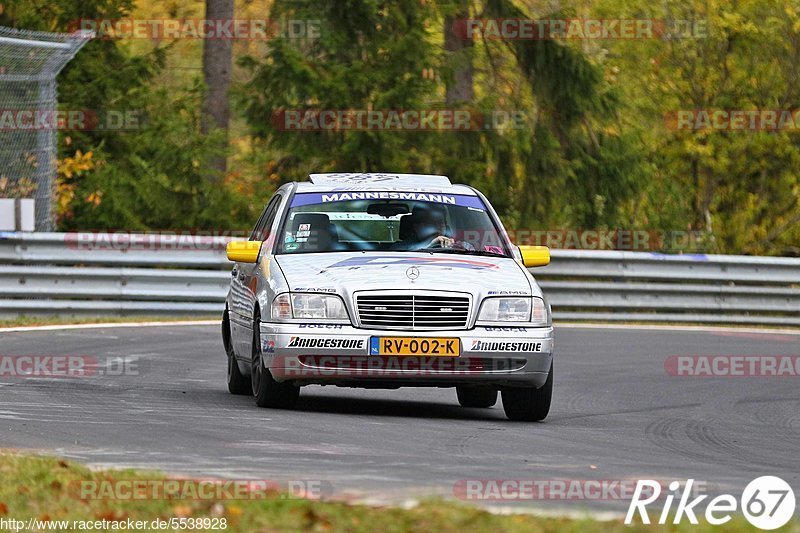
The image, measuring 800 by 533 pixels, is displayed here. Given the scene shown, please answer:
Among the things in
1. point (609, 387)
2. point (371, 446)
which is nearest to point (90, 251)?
point (609, 387)

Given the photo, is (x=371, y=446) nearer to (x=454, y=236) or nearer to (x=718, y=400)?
(x=454, y=236)

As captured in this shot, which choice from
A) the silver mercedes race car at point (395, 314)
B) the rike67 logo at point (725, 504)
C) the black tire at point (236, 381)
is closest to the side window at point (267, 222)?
the silver mercedes race car at point (395, 314)

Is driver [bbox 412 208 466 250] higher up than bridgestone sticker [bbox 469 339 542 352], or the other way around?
driver [bbox 412 208 466 250]

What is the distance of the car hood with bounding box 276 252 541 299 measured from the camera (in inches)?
429

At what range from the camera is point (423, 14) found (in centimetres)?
2905

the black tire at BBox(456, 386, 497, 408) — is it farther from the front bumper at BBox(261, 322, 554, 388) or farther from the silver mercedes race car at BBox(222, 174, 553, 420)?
the front bumper at BBox(261, 322, 554, 388)

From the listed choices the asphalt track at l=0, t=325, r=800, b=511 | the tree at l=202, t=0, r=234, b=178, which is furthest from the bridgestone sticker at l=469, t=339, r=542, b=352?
the tree at l=202, t=0, r=234, b=178

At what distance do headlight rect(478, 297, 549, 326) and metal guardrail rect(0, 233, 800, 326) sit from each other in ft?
34.5

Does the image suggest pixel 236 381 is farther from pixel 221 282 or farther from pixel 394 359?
pixel 221 282

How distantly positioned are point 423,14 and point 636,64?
11785mm

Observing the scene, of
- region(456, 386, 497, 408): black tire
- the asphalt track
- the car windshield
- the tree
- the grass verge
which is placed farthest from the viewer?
the tree

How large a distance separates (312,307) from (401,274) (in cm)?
63

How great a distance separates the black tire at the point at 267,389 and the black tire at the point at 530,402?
1.47 m

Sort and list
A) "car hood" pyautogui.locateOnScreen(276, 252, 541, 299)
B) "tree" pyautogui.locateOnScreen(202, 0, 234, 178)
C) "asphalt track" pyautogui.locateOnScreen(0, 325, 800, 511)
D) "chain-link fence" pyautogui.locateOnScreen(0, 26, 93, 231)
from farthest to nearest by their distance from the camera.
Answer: "tree" pyautogui.locateOnScreen(202, 0, 234, 178)
"chain-link fence" pyautogui.locateOnScreen(0, 26, 93, 231)
"car hood" pyautogui.locateOnScreen(276, 252, 541, 299)
"asphalt track" pyautogui.locateOnScreen(0, 325, 800, 511)
